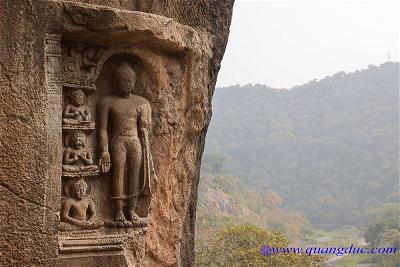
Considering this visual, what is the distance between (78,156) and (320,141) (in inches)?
1560

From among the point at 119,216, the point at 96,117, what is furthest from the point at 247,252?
the point at 96,117

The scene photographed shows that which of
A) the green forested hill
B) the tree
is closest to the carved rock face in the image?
the tree

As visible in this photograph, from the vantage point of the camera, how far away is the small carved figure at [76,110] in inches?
137

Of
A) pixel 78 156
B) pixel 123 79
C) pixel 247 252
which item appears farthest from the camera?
pixel 247 252

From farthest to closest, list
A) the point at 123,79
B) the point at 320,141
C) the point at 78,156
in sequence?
the point at 320,141 → the point at 123,79 → the point at 78,156

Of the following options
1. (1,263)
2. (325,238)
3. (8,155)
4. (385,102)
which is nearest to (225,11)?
(8,155)

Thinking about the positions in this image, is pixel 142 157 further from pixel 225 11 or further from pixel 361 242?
pixel 361 242

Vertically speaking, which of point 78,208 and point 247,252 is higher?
point 78,208

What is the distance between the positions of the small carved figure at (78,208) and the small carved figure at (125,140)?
0.53 feet

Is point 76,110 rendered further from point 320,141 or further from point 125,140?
point 320,141

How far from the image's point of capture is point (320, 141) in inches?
1652

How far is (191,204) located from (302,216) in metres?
30.8

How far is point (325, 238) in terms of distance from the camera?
31172 millimetres

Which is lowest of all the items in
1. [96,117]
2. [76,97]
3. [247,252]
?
[247,252]
